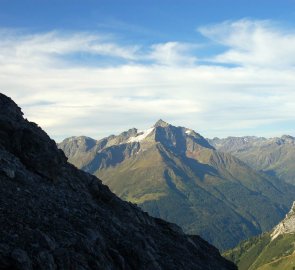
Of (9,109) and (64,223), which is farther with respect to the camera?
(9,109)

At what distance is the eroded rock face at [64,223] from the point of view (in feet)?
133

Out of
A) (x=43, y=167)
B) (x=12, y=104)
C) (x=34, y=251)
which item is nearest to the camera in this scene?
(x=34, y=251)

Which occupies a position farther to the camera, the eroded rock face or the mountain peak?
the mountain peak

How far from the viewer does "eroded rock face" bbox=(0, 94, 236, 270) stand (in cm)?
4041

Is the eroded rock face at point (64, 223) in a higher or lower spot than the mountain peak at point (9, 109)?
lower

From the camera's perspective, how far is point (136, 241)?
197ft

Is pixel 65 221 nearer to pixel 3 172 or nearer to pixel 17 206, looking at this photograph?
pixel 17 206

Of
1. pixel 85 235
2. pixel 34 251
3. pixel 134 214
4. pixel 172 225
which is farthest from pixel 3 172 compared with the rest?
pixel 172 225

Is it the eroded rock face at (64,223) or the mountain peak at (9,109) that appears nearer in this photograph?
the eroded rock face at (64,223)

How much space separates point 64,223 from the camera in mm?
49188

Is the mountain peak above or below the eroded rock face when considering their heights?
above

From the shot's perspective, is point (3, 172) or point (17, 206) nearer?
point (17, 206)

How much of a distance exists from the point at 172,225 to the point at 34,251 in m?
47.9

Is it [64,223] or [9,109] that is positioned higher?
[9,109]
